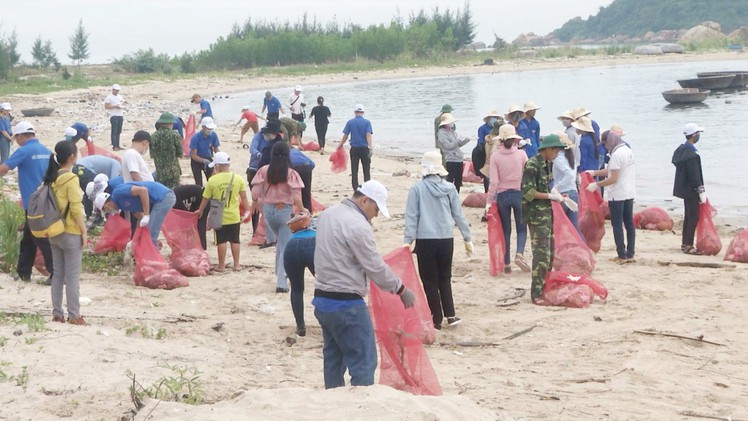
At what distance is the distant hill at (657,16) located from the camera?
6029 inches

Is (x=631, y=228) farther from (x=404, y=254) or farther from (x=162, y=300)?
(x=162, y=300)

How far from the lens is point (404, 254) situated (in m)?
7.71

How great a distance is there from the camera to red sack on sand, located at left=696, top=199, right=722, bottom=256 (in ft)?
38.9

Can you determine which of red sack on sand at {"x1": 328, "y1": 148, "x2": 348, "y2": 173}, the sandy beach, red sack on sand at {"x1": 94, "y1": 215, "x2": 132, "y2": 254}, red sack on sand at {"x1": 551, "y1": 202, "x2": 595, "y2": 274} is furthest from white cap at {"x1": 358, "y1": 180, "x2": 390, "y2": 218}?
red sack on sand at {"x1": 328, "y1": 148, "x2": 348, "y2": 173}

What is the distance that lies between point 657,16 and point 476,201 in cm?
15837

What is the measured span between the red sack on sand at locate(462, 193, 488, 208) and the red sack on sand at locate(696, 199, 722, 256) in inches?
166

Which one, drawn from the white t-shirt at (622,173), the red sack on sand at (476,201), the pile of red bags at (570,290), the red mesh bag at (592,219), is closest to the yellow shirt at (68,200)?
the pile of red bags at (570,290)

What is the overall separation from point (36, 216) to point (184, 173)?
11.0 m

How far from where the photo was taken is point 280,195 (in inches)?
395

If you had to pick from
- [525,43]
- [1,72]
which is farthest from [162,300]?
[525,43]

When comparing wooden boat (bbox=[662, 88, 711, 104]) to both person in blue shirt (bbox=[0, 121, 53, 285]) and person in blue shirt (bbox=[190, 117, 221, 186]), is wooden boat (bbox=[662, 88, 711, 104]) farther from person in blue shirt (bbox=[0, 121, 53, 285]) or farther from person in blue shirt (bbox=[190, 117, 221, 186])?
person in blue shirt (bbox=[0, 121, 53, 285])

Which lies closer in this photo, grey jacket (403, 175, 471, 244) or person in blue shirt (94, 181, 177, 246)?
grey jacket (403, 175, 471, 244)

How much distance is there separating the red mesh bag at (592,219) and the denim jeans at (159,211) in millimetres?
4957

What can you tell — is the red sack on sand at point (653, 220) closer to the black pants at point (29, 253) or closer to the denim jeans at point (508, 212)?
the denim jeans at point (508, 212)
